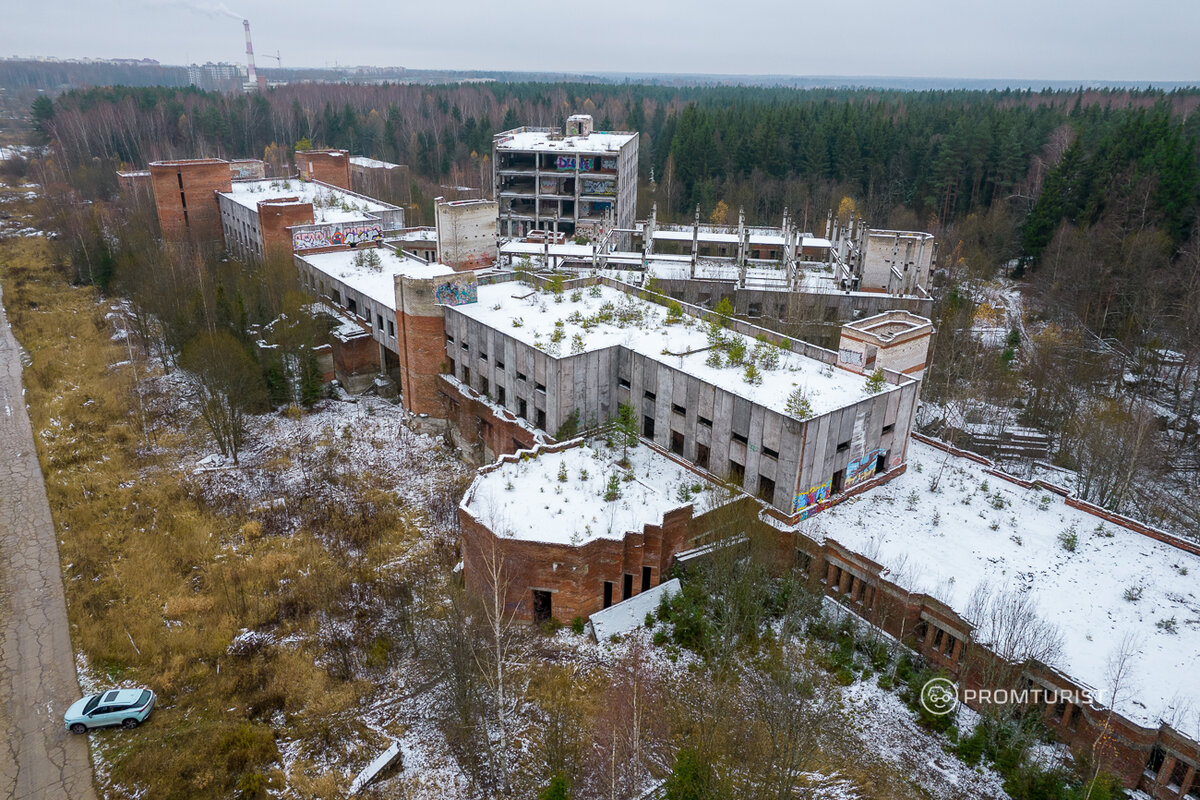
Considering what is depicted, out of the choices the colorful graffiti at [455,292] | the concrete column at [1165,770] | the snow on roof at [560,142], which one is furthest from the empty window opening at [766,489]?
the snow on roof at [560,142]

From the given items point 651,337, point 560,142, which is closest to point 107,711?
point 651,337

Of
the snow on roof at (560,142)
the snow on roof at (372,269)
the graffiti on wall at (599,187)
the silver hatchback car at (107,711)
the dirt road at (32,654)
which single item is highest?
the snow on roof at (560,142)

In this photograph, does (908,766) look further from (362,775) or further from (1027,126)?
(1027,126)

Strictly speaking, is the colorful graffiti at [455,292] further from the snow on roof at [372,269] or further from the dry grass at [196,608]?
the dry grass at [196,608]

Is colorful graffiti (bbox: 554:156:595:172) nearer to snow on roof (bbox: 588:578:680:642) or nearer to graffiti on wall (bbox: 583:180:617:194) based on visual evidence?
graffiti on wall (bbox: 583:180:617:194)

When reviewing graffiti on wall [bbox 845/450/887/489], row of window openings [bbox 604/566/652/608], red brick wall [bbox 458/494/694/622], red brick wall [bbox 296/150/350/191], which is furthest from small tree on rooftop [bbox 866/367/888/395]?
red brick wall [bbox 296/150/350/191]

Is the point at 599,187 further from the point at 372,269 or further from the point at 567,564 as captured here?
the point at 567,564
